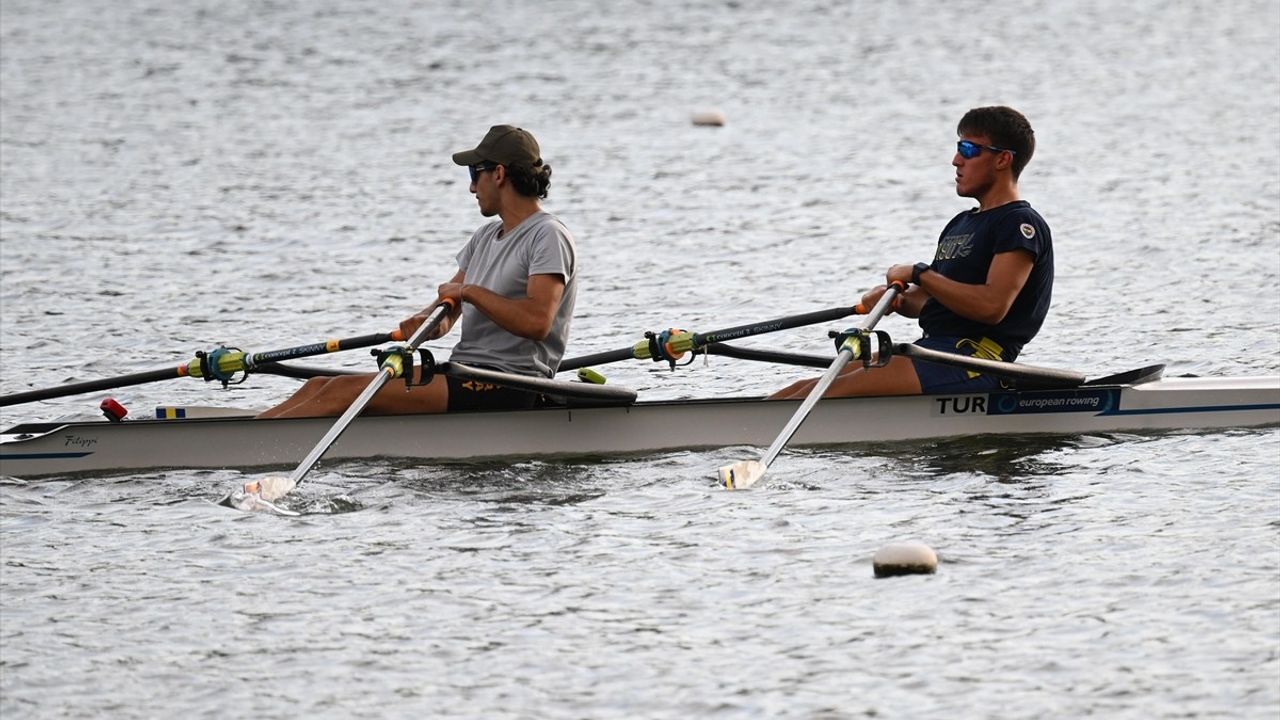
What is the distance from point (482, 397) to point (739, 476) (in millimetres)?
1500

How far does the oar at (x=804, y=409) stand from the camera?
374 inches

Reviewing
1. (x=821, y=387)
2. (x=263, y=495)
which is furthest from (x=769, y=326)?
(x=263, y=495)

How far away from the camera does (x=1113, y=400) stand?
10.2 m

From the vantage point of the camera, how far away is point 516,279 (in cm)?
979

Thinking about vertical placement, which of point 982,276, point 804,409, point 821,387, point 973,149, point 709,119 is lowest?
point 804,409

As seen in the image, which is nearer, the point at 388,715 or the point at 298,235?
the point at 388,715

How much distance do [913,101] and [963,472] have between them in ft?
64.0

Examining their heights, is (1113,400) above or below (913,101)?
below

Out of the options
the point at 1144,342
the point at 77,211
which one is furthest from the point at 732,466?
the point at 77,211

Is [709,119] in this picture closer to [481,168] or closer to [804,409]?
[481,168]

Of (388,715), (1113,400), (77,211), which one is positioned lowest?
(388,715)

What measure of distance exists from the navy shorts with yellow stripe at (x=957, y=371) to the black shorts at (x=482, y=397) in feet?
6.79

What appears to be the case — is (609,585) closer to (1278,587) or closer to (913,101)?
(1278,587)

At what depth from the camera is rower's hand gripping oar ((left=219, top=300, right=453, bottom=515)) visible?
30.8ft
